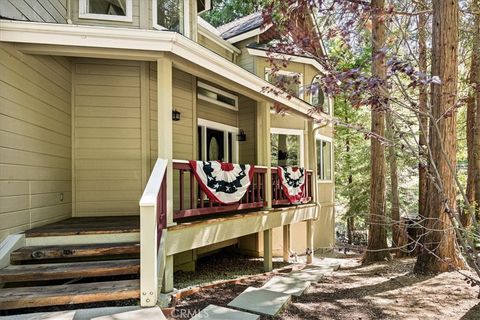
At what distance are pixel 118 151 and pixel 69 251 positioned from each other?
7.36ft

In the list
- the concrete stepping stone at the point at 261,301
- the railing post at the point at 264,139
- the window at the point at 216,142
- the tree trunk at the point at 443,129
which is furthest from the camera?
the window at the point at 216,142

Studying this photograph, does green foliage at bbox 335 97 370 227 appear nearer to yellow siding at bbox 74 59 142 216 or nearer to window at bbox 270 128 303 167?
window at bbox 270 128 303 167

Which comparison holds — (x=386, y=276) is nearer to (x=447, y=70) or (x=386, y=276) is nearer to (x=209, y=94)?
(x=447, y=70)

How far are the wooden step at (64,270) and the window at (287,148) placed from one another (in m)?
6.90

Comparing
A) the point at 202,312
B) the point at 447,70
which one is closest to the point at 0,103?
the point at 202,312

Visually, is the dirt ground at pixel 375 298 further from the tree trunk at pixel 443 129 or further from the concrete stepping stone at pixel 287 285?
the tree trunk at pixel 443 129

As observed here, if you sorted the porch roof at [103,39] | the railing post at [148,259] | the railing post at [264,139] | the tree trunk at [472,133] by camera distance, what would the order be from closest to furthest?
the railing post at [148,259] → the porch roof at [103,39] → the railing post at [264,139] → the tree trunk at [472,133]

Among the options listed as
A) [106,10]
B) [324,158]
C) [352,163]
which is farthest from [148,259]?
[352,163]

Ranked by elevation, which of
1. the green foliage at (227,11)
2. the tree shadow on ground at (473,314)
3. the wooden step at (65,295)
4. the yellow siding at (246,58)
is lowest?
the tree shadow on ground at (473,314)

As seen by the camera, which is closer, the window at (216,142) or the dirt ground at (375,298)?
the dirt ground at (375,298)

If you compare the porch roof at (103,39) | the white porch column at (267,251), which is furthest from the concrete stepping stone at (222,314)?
the porch roof at (103,39)

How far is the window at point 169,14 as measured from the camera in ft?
19.8

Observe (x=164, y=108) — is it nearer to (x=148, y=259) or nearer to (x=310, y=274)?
(x=148, y=259)

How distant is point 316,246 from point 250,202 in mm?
5568
